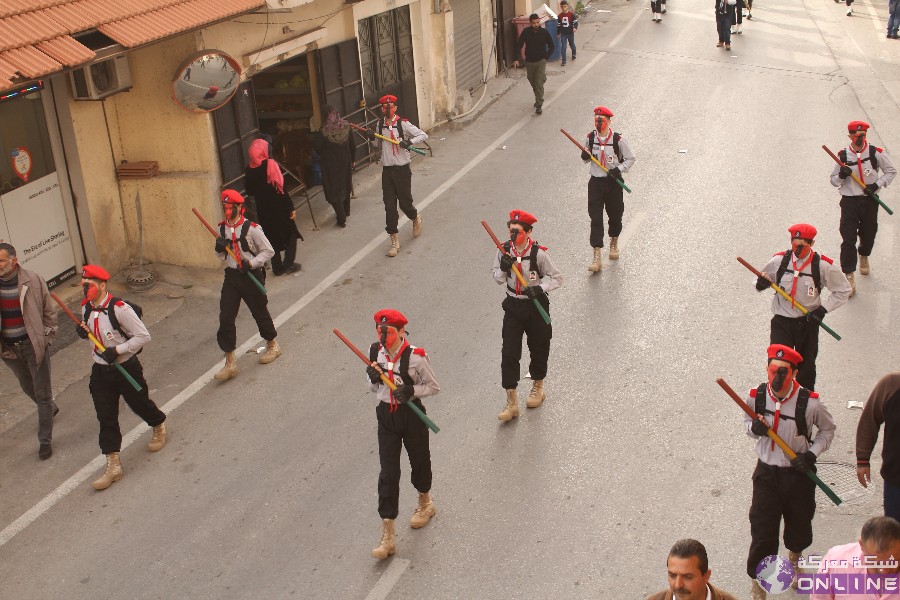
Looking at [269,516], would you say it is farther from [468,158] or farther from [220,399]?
[468,158]

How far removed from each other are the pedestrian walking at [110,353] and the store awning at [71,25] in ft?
5.99

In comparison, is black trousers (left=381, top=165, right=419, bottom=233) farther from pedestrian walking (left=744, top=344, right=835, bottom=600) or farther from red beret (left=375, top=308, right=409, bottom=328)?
pedestrian walking (left=744, top=344, right=835, bottom=600)

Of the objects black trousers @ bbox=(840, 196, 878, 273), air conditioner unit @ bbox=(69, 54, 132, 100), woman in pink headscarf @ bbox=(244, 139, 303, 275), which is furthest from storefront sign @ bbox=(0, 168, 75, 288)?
black trousers @ bbox=(840, 196, 878, 273)

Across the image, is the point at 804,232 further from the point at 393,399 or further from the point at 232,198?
the point at 232,198

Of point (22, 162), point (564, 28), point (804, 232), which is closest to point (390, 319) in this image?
point (804, 232)

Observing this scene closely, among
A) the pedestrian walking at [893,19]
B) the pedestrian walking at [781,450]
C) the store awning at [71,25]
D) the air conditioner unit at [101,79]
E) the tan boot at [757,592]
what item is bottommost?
the pedestrian walking at [893,19]

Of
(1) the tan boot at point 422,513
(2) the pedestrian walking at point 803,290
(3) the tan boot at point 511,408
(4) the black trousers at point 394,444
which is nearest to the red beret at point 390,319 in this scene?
(4) the black trousers at point 394,444

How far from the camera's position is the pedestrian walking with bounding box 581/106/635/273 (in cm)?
1238

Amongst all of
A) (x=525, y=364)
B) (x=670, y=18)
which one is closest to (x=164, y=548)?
(x=525, y=364)

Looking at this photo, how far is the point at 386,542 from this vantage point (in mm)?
7758

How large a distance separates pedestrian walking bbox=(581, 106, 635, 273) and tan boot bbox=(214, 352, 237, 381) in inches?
173

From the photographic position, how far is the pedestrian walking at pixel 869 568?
5352mm

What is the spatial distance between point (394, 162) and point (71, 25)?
4.54 m

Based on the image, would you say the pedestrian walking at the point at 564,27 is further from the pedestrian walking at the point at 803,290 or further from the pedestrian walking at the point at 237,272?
the pedestrian walking at the point at 803,290
